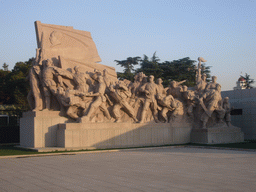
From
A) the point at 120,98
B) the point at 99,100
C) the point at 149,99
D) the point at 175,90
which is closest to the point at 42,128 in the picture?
the point at 99,100

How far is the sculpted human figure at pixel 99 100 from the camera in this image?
12594 millimetres

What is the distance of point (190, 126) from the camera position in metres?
15.4

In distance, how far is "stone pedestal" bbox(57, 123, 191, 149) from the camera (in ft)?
39.7

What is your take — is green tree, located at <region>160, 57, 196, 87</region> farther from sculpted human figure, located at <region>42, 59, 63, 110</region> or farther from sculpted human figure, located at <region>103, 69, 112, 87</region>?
sculpted human figure, located at <region>42, 59, 63, 110</region>

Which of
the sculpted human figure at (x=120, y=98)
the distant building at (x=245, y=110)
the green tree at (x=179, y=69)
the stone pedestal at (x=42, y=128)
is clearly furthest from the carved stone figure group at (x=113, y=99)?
the green tree at (x=179, y=69)

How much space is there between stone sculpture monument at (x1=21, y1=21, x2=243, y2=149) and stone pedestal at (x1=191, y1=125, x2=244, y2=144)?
43mm

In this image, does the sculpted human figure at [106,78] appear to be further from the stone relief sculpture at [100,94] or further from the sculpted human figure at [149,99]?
the sculpted human figure at [149,99]

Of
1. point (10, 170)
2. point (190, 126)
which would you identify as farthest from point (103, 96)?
point (10, 170)

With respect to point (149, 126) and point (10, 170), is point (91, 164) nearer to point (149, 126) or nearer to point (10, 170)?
point (10, 170)

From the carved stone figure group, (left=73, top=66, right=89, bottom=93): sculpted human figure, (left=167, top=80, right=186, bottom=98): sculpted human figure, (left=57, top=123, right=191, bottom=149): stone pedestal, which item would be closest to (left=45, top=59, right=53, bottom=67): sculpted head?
the carved stone figure group

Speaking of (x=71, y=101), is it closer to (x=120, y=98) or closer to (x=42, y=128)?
(x=42, y=128)

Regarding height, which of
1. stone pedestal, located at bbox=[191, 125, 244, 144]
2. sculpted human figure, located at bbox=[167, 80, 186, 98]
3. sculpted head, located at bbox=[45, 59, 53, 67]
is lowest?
stone pedestal, located at bbox=[191, 125, 244, 144]

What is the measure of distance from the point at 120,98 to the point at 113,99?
406 millimetres

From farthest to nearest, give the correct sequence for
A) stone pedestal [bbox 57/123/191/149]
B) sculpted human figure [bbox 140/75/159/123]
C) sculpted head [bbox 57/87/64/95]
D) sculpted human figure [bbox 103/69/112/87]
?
sculpted human figure [bbox 140/75/159/123] < sculpted human figure [bbox 103/69/112/87] < sculpted head [bbox 57/87/64/95] < stone pedestal [bbox 57/123/191/149]
